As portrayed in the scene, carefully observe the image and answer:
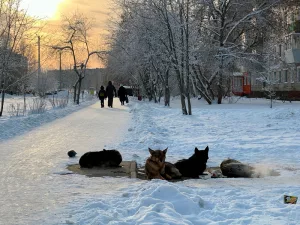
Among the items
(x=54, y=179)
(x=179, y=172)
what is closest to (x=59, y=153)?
(x=54, y=179)

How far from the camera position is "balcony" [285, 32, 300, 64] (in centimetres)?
3934

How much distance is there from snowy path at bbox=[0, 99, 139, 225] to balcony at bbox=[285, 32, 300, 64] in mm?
30568

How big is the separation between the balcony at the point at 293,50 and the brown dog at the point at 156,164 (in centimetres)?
3566

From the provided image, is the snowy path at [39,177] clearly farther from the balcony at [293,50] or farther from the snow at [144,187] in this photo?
the balcony at [293,50]

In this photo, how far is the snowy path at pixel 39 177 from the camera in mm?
5219

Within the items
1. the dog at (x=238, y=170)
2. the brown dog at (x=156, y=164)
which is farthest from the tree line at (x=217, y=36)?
the brown dog at (x=156, y=164)

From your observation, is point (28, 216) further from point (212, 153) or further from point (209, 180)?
point (212, 153)

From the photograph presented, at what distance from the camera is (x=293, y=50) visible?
1556 inches

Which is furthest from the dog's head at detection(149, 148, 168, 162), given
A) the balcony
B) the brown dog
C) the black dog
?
the balcony

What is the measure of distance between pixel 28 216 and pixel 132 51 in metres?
31.2

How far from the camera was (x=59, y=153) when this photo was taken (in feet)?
32.9

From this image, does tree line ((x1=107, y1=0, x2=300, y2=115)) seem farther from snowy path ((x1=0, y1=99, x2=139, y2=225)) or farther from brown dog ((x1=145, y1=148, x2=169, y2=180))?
brown dog ((x1=145, y1=148, x2=169, y2=180))

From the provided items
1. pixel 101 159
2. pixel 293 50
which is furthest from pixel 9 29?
pixel 293 50

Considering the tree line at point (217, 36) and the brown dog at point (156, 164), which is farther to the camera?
the tree line at point (217, 36)
